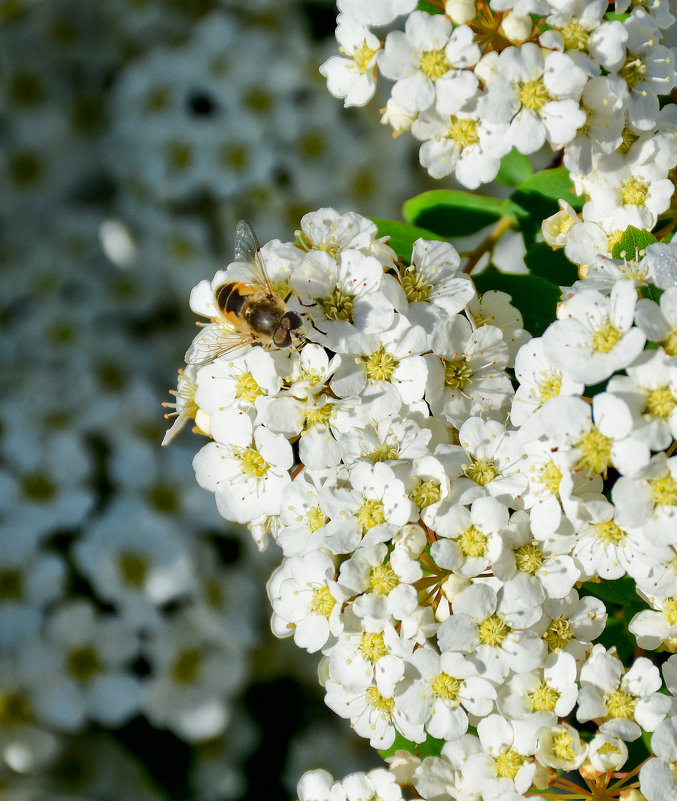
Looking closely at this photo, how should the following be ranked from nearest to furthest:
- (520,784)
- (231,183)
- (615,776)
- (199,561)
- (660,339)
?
(660,339) → (520,784) → (615,776) → (199,561) → (231,183)

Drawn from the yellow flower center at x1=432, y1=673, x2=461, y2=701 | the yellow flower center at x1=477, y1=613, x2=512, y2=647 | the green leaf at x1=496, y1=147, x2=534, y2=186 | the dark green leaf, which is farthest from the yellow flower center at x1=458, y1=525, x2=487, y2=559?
the green leaf at x1=496, y1=147, x2=534, y2=186

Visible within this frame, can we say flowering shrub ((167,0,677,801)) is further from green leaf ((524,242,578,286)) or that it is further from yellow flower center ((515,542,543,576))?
green leaf ((524,242,578,286))

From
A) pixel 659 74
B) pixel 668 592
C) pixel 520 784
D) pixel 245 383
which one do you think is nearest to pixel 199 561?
pixel 245 383

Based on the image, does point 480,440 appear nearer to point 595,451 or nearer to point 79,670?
point 595,451

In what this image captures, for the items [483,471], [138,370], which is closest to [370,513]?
[483,471]

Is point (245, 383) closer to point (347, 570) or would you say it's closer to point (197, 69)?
point (347, 570)

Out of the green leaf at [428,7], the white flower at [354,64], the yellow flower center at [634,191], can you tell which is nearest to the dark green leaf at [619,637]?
the yellow flower center at [634,191]

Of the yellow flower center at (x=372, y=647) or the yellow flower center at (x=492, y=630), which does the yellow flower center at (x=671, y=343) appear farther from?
the yellow flower center at (x=372, y=647)
